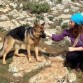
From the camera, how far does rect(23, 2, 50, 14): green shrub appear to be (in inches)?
582

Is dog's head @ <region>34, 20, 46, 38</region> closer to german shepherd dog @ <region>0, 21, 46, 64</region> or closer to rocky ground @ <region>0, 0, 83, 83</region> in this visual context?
german shepherd dog @ <region>0, 21, 46, 64</region>

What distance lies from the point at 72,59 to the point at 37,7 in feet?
19.0

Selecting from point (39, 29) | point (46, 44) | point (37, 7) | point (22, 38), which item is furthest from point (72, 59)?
point (37, 7)

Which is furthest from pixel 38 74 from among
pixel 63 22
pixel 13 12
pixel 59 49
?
pixel 13 12

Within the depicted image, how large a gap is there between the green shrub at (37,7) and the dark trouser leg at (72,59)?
5.28 metres

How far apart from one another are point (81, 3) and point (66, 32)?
279 inches

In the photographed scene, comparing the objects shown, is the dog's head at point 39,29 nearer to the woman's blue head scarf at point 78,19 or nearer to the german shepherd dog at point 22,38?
the german shepherd dog at point 22,38

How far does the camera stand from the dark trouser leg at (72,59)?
30.9ft

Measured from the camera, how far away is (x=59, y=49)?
11.3 m

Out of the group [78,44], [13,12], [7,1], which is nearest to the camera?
[78,44]

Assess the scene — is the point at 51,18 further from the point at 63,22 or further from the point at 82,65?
the point at 82,65

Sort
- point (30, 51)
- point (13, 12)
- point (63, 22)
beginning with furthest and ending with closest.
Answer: point (13, 12) < point (63, 22) < point (30, 51)

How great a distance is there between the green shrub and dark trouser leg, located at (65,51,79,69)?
528cm

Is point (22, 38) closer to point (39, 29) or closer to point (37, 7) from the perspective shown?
point (39, 29)
